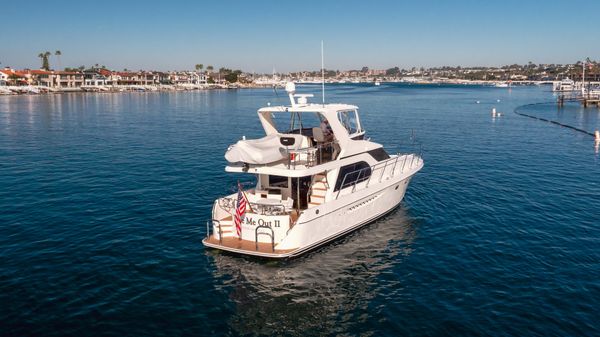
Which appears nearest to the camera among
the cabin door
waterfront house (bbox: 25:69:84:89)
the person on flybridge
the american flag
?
the american flag

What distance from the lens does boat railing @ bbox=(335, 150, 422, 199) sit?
Answer: 19.4m

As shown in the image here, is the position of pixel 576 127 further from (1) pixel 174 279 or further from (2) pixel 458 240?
(1) pixel 174 279

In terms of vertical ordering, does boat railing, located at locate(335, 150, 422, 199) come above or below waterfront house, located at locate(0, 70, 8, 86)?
below

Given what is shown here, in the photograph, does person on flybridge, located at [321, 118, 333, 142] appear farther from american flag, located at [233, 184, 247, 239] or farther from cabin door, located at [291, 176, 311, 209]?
american flag, located at [233, 184, 247, 239]

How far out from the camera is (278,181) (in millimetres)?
18844

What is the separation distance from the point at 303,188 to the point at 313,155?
4.76 ft

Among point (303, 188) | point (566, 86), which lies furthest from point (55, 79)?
point (566, 86)

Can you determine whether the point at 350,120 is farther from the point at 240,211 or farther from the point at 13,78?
the point at 13,78

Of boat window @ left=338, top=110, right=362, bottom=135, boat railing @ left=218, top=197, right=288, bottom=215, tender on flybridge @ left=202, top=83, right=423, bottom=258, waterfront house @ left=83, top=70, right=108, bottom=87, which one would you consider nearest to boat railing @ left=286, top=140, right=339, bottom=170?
tender on flybridge @ left=202, top=83, right=423, bottom=258

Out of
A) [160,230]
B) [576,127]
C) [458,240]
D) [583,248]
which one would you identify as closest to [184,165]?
[160,230]

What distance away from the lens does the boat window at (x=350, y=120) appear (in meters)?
20.4

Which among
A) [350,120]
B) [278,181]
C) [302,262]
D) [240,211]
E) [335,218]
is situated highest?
[350,120]

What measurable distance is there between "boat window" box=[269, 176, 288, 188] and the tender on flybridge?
0.14ft

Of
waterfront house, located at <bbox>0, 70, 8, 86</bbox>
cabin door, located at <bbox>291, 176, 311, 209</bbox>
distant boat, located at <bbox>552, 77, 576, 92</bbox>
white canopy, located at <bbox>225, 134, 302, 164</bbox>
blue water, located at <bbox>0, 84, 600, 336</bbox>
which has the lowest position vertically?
blue water, located at <bbox>0, 84, 600, 336</bbox>
